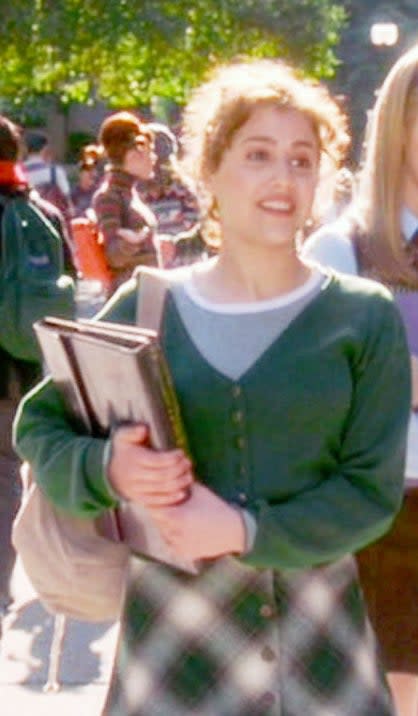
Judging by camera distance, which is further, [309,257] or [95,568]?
[309,257]

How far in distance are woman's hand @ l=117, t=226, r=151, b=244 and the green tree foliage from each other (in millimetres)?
21728

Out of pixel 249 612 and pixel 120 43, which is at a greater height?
pixel 249 612

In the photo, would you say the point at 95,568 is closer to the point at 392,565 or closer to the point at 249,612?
the point at 249,612

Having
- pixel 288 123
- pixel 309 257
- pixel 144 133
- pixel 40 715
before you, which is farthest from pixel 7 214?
pixel 144 133

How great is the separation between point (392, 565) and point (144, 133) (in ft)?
21.5

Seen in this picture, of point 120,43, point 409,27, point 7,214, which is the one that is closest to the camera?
point 7,214

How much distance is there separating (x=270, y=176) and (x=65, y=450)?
1.77 feet

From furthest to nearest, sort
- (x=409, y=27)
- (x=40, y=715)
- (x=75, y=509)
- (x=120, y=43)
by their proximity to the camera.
→ (x=409, y=27)
(x=120, y=43)
(x=40, y=715)
(x=75, y=509)

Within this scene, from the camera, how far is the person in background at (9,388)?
6.48 m

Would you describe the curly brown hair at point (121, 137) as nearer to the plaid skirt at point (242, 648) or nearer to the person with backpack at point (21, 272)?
the person with backpack at point (21, 272)

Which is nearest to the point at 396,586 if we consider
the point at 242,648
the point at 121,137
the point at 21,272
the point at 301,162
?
the point at 242,648

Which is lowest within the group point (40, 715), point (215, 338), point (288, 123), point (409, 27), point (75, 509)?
point (409, 27)

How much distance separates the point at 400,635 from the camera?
4156mm

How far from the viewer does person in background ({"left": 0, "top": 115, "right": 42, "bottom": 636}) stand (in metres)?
6.48
